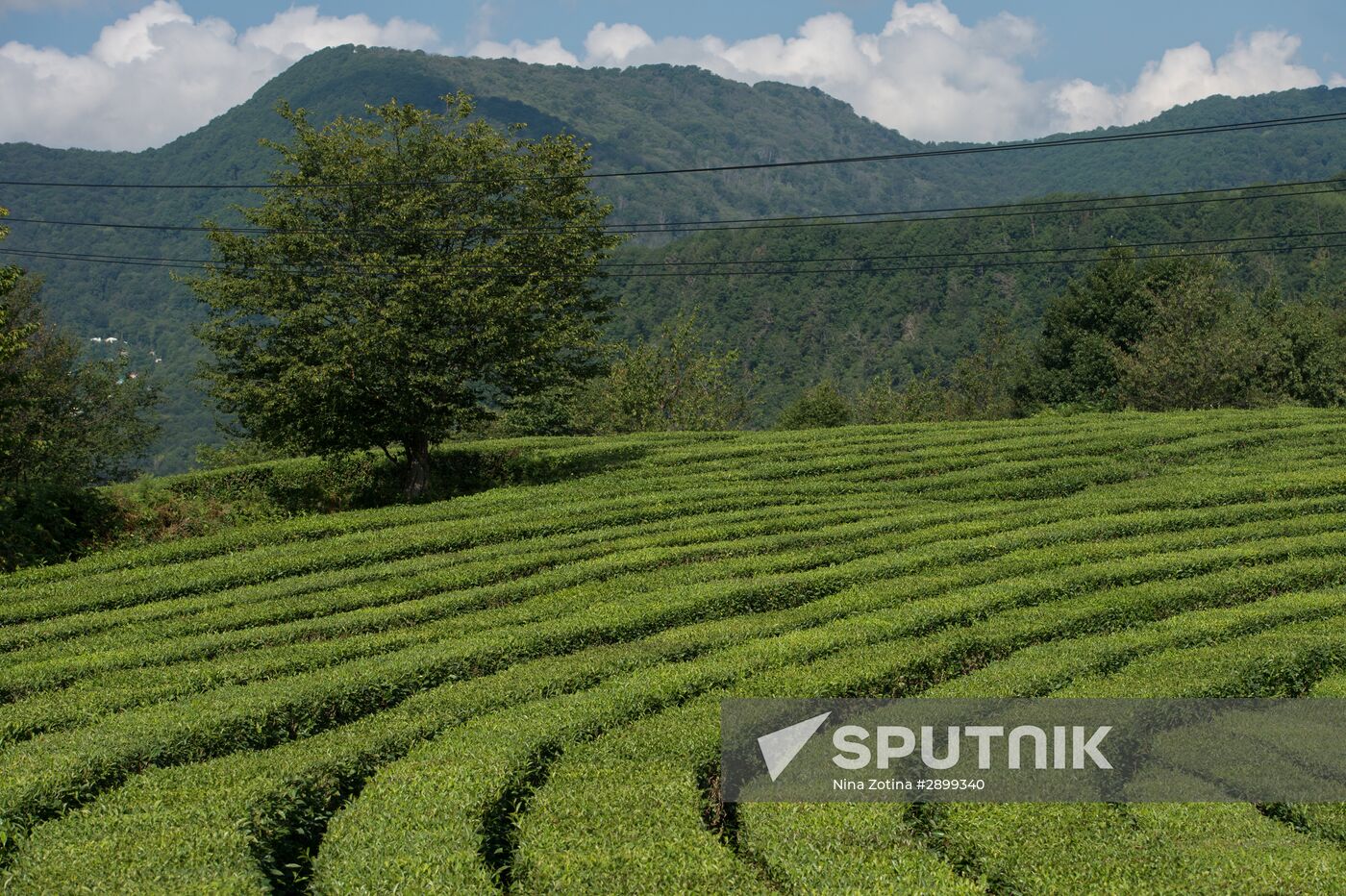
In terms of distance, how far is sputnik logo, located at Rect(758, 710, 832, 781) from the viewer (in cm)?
1387

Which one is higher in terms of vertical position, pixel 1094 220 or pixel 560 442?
pixel 1094 220

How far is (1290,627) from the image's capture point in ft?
63.0

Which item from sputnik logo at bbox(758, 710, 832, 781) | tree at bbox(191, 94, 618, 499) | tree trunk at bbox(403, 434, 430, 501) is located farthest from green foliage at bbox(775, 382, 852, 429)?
sputnik logo at bbox(758, 710, 832, 781)

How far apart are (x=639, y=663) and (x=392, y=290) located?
17366 millimetres

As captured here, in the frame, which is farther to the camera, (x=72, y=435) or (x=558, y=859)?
(x=72, y=435)

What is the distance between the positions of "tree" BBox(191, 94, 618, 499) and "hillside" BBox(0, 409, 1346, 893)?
10.7ft

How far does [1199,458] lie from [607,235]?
67.4ft

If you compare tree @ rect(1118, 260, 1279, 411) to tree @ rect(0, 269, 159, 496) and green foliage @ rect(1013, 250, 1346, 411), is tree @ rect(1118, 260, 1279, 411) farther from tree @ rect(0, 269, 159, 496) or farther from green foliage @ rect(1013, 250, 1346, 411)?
tree @ rect(0, 269, 159, 496)

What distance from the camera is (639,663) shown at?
58.6 feet

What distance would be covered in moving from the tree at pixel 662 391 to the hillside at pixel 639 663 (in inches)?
1103

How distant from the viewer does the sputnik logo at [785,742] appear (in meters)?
13.9

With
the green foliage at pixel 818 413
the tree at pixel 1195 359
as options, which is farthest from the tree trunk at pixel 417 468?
the tree at pixel 1195 359

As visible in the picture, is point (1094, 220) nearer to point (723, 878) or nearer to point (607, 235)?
point (607, 235)

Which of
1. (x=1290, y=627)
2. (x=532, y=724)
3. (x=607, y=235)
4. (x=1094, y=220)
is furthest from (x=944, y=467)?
(x=1094, y=220)
